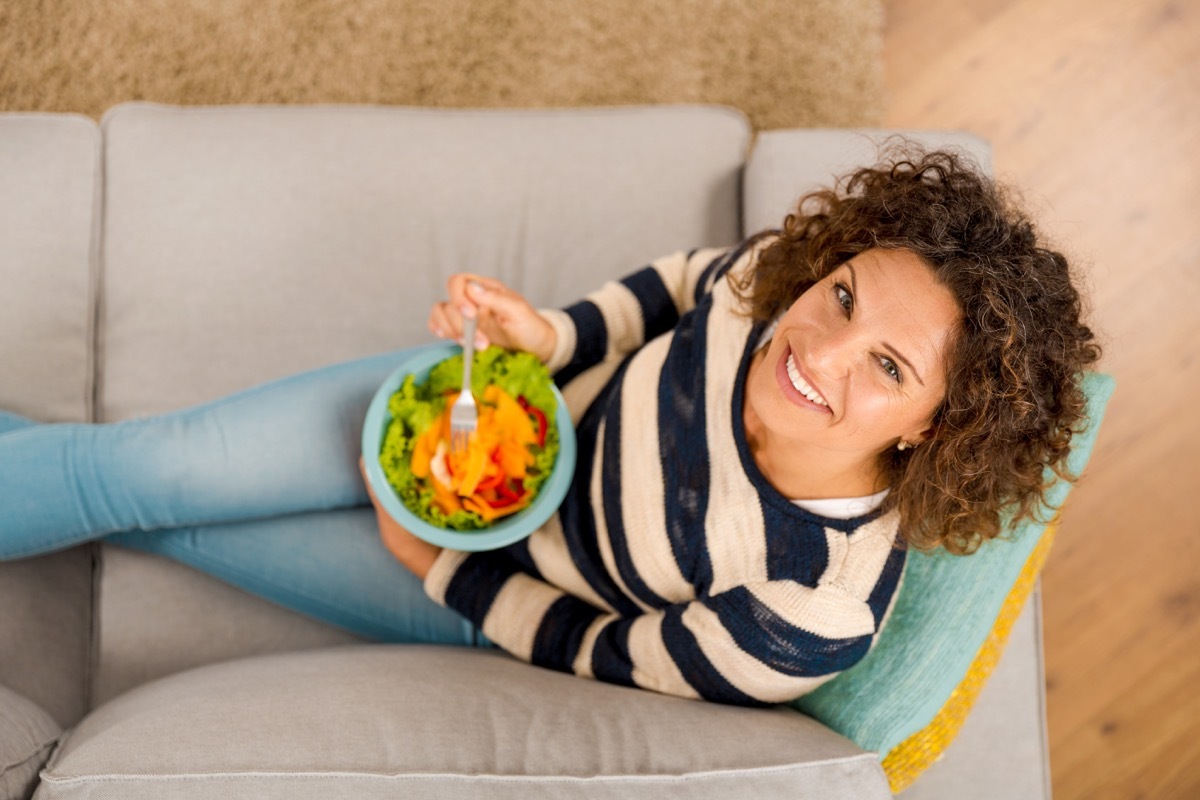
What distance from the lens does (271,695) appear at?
106 centimetres

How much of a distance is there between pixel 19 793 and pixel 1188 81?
238 cm

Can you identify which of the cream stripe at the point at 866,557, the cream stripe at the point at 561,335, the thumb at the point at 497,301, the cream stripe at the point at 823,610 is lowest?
the cream stripe at the point at 823,610

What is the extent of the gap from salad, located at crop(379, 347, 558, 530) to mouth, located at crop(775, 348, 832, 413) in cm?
32

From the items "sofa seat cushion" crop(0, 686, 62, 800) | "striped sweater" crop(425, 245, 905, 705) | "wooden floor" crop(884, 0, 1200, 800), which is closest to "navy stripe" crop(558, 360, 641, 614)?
"striped sweater" crop(425, 245, 905, 705)

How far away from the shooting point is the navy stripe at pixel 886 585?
1062mm

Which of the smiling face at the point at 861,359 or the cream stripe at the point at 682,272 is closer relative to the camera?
the smiling face at the point at 861,359

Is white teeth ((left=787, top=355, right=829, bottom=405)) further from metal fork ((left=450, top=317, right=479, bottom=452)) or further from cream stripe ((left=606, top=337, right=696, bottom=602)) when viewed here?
metal fork ((left=450, top=317, right=479, bottom=452))

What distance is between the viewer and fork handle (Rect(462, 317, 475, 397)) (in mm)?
1138

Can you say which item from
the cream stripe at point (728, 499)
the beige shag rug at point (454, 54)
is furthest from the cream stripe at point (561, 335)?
the beige shag rug at point (454, 54)

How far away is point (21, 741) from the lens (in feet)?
3.34

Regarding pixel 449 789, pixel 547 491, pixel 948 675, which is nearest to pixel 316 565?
pixel 547 491

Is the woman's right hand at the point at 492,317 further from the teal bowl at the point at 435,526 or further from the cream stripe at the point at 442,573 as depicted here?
the cream stripe at the point at 442,573

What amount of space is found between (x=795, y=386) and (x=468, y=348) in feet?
1.32

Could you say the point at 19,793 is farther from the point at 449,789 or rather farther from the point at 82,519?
the point at 449,789
